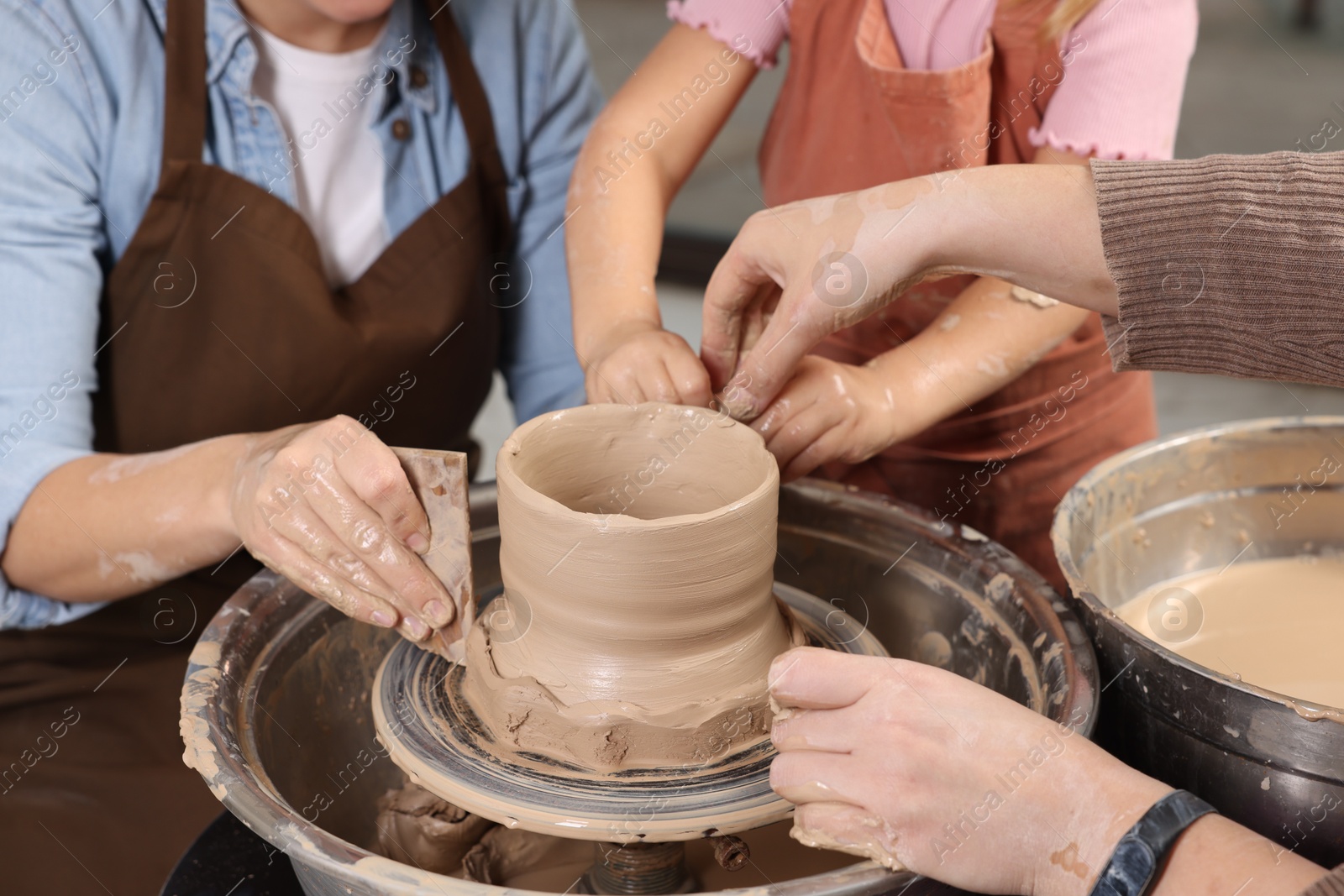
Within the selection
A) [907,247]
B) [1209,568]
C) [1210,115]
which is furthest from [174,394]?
[1210,115]

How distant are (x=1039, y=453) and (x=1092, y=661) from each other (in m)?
0.72

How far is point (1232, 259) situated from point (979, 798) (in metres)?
0.58

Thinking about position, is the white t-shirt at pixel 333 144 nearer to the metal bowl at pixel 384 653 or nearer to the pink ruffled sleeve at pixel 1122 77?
the metal bowl at pixel 384 653

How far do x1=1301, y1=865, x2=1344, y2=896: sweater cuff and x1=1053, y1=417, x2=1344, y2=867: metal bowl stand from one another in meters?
0.20

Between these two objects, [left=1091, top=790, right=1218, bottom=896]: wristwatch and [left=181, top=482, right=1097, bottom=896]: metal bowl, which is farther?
[left=181, top=482, right=1097, bottom=896]: metal bowl

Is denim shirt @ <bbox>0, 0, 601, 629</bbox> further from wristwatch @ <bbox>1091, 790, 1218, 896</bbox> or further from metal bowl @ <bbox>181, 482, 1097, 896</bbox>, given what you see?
wristwatch @ <bbox>1091, 790, 1218, 896</bbox>

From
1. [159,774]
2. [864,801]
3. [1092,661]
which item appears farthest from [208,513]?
[1092,661]

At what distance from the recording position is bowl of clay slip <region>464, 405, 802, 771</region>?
1184mm

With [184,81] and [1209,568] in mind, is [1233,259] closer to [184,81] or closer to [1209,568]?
[1209,568]

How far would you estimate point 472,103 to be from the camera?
2.08 m

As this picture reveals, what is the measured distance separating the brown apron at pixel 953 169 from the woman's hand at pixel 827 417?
31cm

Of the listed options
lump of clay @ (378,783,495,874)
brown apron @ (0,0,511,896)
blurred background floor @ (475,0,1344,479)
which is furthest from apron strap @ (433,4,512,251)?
blurred background floor @ (475,0,1344,479)

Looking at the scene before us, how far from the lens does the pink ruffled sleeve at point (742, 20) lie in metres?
1.81

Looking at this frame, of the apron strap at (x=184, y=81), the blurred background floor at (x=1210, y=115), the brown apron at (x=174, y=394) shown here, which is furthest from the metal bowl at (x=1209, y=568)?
the blurred background floor at (x=1210, y=115)
